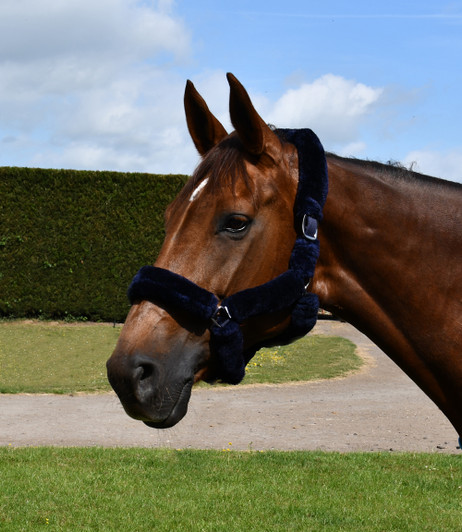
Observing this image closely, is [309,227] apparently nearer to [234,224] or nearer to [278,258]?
[278,258]

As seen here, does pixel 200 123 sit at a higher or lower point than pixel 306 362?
higher

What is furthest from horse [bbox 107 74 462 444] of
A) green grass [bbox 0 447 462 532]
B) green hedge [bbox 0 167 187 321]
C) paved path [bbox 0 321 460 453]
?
green hedge [bbox 0 167 187 321]

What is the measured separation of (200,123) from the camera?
7.88 feet

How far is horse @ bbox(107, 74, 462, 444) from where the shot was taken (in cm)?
201

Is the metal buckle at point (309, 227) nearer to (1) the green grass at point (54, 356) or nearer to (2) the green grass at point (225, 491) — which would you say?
(2) the green grass at point (225, 491)

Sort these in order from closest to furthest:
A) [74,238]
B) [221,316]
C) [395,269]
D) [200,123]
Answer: [221,316]
[395,269]
[200,123]
[74,238]

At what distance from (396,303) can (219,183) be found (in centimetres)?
75

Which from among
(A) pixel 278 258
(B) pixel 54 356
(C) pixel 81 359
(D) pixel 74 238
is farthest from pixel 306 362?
(A) pixel 278 258

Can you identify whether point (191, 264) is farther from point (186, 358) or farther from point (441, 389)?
point (441, 389)

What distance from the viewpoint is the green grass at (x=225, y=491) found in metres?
4.57

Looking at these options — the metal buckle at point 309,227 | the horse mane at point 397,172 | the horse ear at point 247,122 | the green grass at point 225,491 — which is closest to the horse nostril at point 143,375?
the metal buckle at point 309,227

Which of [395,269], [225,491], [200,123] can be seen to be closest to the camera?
[395,269]

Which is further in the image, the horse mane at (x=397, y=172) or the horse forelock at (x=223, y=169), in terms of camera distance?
the horse mane at (x=397, y=172)

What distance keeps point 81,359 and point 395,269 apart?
34.1 feet
